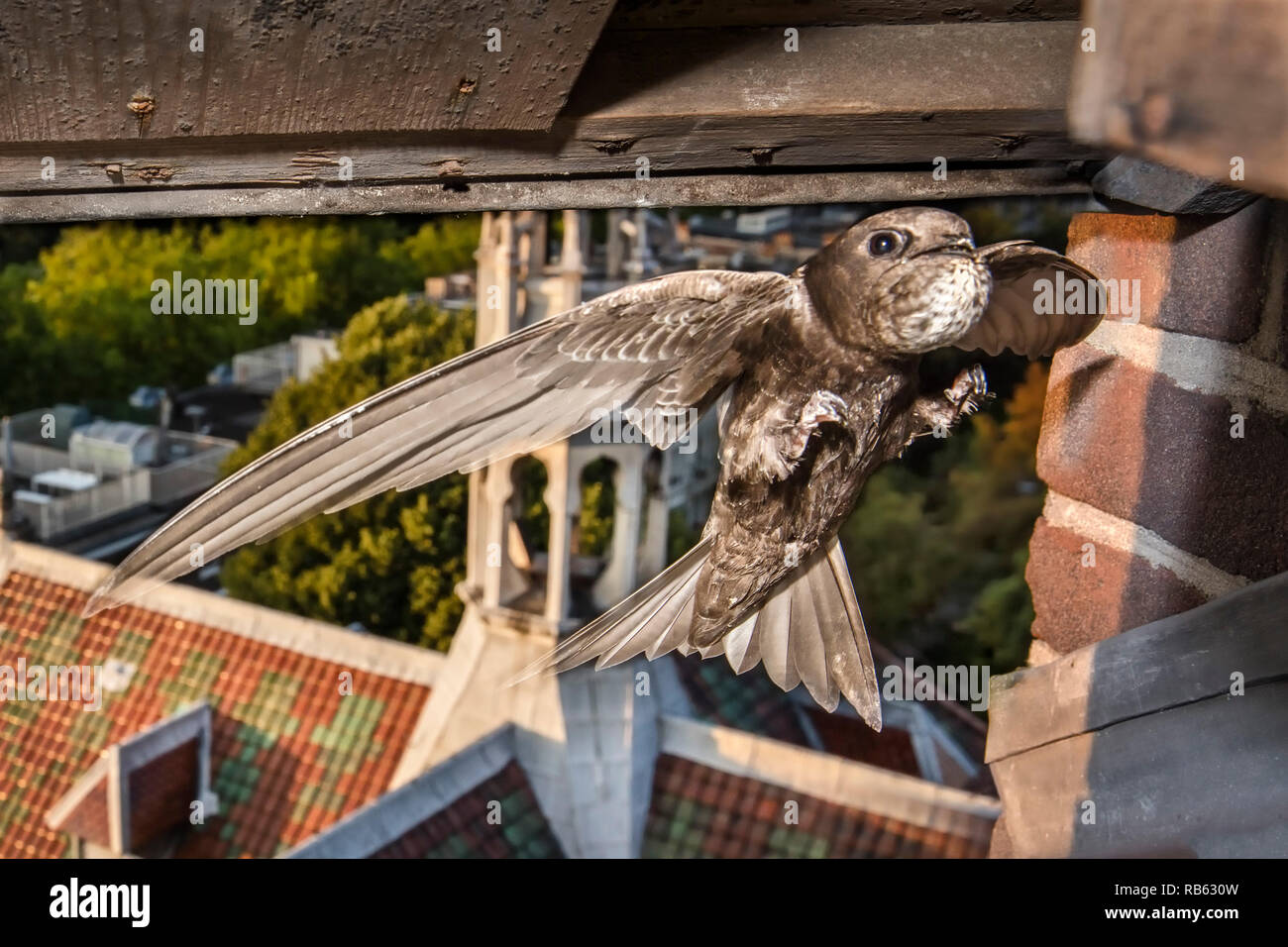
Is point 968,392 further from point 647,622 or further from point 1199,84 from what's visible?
point 1199,84

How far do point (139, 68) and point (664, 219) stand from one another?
5.22m

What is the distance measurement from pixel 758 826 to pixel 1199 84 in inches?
222

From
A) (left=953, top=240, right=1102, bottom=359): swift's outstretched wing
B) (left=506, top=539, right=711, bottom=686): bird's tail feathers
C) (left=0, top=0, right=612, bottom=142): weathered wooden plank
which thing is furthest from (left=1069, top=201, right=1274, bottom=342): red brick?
(left=0, top=0, right=612, bottom=142): weathered wooden plank

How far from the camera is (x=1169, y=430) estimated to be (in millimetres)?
1418

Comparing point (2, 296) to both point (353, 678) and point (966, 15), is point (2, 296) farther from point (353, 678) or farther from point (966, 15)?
point (966, 15)

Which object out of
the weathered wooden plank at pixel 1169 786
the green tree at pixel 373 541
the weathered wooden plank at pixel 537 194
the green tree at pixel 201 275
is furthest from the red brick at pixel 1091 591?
the green tree at pixel 201 275

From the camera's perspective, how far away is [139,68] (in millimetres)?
963

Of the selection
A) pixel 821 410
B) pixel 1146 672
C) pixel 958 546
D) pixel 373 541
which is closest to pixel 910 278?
pixel 821 410

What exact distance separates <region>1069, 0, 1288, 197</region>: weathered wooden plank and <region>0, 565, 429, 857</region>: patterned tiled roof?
6175 millimetres

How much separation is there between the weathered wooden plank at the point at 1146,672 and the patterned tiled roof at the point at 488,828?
3903 millimetres

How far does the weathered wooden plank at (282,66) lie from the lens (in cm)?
93

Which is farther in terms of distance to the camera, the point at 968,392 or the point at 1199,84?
the point at 968,392

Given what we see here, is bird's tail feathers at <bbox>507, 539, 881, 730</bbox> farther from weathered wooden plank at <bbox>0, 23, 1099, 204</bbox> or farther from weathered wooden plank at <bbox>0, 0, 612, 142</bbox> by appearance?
weathered wooden plank at <bbox>0, 0, 612, 142</bbox>
